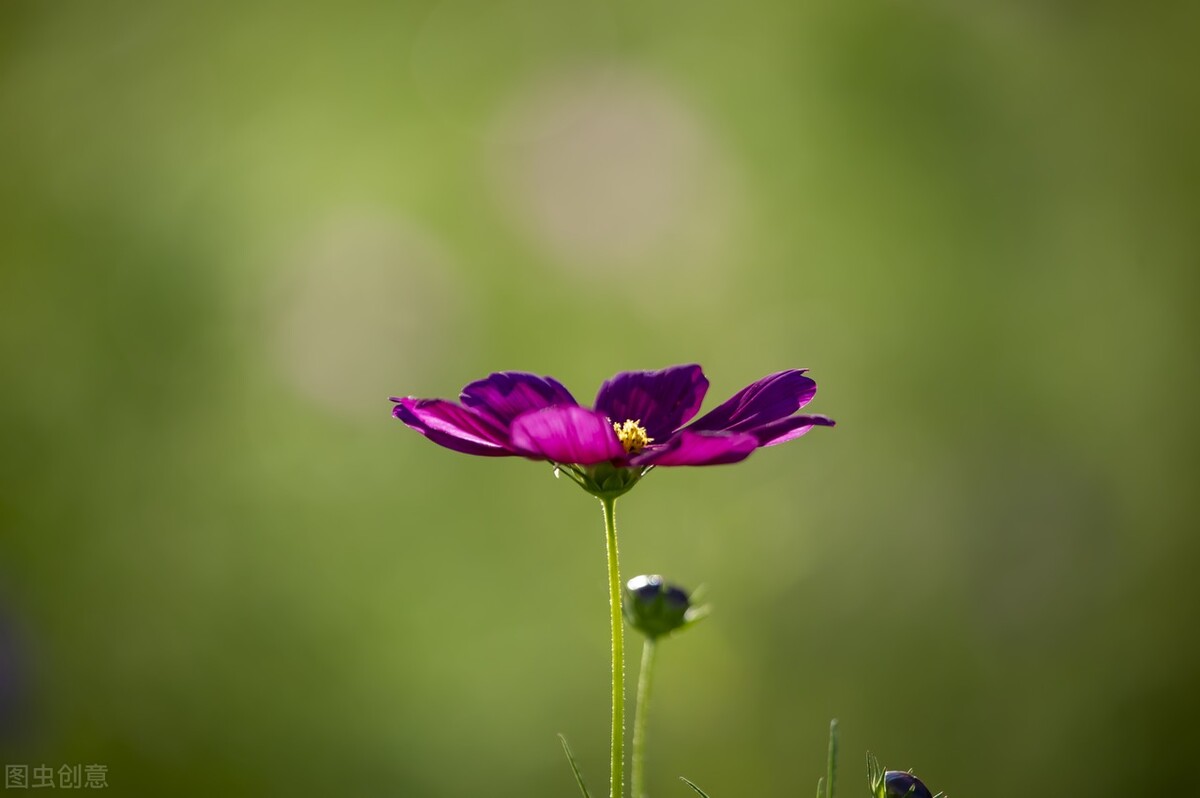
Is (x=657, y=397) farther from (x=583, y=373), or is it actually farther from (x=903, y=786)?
(x=583, y=373)

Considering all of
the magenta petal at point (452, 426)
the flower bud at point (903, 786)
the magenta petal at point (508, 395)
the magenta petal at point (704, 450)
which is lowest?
Result: the flower bud at point (903, 786)

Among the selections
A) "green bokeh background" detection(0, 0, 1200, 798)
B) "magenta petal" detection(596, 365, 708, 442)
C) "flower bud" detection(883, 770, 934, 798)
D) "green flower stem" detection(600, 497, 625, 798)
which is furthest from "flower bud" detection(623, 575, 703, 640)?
"green bokeh background" detection(0, 0, 1200, 798)

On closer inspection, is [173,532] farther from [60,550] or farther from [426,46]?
[426,46]

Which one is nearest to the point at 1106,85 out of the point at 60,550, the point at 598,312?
the point at 598,312

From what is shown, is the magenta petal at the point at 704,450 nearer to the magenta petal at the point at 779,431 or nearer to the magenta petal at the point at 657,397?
the magenta petal at the point at 779,431

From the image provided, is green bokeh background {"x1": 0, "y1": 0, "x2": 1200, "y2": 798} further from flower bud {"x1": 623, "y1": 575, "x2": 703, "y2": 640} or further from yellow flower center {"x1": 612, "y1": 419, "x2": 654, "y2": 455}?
flower bud {"x1": 623, "y1": 575, "x2": 703, "y2": 640}

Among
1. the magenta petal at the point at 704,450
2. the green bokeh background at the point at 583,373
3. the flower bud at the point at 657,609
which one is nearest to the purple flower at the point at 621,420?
the magenta petal at the point at 704,450
